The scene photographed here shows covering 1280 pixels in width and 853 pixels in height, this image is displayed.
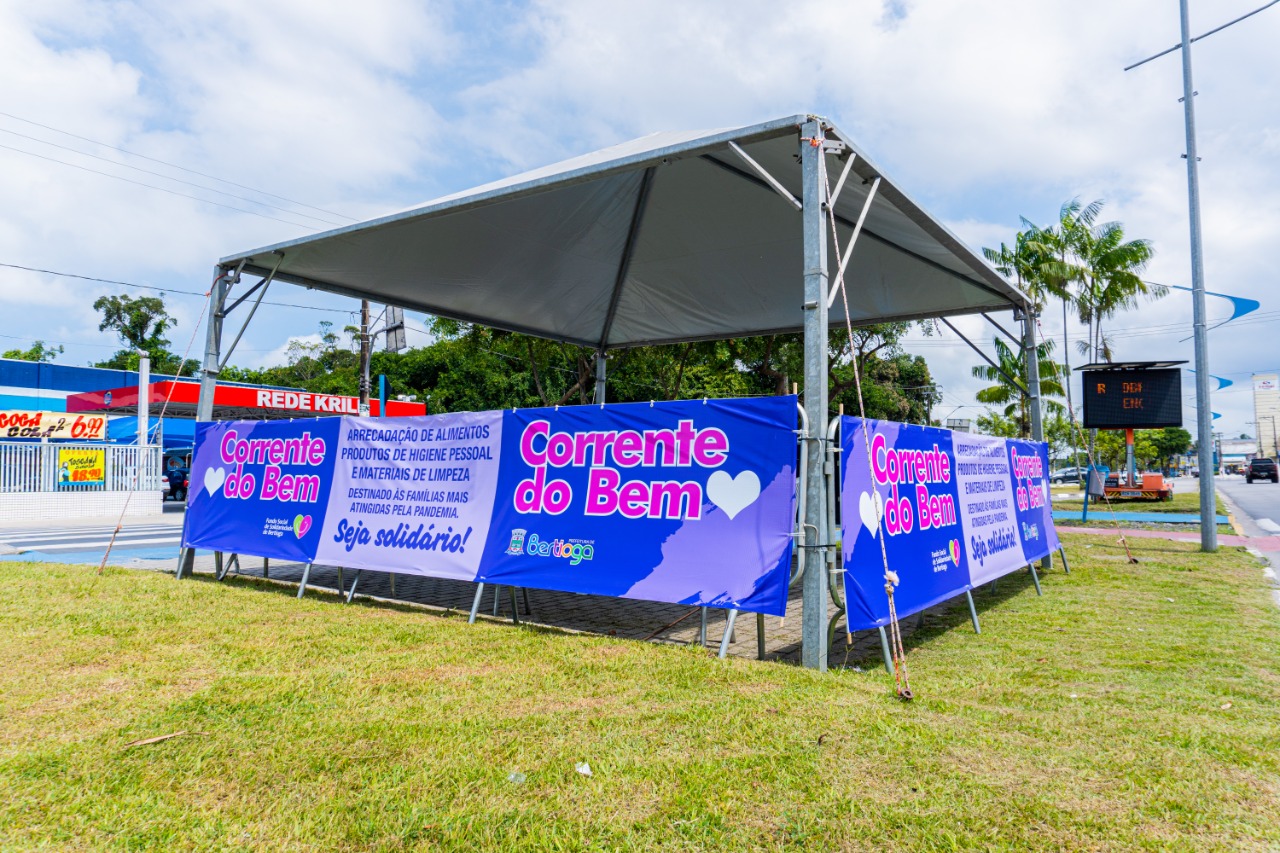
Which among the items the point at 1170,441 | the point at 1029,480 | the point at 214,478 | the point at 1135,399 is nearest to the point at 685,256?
the point at 1029,480

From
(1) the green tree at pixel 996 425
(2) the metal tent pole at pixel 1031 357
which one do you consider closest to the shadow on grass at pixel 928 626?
(2) the metal tent pole at pixel 1031 357

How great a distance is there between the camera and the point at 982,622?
7152mm

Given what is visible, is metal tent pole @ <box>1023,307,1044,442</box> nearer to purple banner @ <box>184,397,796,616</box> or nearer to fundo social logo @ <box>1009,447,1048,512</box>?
fundo social logo @ <box>1009,447,1048,512</box>

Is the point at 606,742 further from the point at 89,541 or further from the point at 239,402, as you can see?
the point at 239,402

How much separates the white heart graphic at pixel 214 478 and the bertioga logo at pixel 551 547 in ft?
14.9

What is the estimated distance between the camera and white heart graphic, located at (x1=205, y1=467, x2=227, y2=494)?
9172mm

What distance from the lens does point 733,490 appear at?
555 cm

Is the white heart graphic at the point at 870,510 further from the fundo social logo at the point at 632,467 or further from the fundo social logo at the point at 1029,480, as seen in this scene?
the fundo social logo at the point at 1029,480

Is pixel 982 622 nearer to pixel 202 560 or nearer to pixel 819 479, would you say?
pixel 819 479

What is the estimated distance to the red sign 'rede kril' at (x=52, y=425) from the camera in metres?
27.4

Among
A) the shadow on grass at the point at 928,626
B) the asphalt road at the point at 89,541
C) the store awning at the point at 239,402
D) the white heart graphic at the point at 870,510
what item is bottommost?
the shadow on grass at the point at 928,626

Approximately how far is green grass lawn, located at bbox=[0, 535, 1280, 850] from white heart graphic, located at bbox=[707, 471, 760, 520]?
1046 millimetres

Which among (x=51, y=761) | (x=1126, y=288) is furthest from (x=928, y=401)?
(x=51, y=761)

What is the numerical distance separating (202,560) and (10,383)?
43.6 metres
